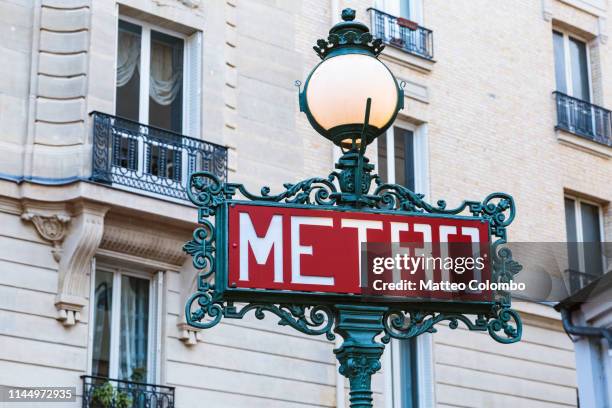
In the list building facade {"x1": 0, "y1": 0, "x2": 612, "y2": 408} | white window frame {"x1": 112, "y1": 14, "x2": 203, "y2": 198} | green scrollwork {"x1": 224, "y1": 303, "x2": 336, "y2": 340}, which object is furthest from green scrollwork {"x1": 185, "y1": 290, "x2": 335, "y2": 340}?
white window frame {"x1": 112, "y1": 14, "x2": 203, "y2": 198}

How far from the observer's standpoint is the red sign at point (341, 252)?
700cm

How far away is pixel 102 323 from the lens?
17.8 meters

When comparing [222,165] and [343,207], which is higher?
[222,165]

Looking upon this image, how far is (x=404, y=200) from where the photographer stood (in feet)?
24.7

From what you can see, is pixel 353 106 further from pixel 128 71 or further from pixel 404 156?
pixel 404 156

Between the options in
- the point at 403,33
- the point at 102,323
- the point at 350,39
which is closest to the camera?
the point at 350,39

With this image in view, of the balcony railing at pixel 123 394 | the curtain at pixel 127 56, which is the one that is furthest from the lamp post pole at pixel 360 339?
the curtain at pixel 127 56

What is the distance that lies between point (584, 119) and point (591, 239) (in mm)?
2305

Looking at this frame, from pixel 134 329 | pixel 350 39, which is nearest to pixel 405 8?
pixel 134 329

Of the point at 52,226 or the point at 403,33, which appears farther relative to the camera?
the point at 403,33

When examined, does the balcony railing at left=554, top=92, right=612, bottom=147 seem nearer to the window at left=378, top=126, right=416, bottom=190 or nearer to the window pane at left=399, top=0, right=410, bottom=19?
the window pane at left=399, top=0, right=410, bottom=19

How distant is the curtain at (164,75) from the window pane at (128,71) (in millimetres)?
284

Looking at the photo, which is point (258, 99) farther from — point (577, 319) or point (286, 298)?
point (286, 298)

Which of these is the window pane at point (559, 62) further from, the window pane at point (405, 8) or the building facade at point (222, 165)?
the window pane at point (405, 8)
